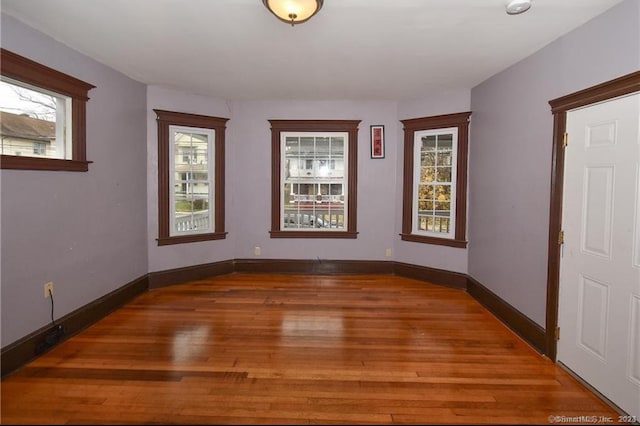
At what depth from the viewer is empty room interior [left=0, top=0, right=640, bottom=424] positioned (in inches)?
85.4

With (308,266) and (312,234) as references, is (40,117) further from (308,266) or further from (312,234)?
(308,266)

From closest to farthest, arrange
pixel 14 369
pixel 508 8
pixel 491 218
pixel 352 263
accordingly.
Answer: pixel 508 8
pixel 14 369
pixel 491 218
pixel 352 263

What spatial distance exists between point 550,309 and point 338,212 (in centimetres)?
301

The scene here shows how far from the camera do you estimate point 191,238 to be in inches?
184

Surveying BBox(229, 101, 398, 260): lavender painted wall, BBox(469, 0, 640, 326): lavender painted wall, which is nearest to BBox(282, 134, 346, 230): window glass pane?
BBox(229, 101, 398, 260): lavender painted wall

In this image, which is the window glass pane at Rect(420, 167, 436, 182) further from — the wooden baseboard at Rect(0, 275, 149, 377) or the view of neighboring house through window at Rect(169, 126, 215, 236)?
the wooden baseboard at Rect(0, 275, 149, 377)

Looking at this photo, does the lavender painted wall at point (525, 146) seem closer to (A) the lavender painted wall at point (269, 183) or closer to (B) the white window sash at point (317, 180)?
(A) the lavender painted wall at point (269, 183)

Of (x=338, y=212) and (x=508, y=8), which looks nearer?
(x=508, y=8)

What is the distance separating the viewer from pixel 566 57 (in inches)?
103

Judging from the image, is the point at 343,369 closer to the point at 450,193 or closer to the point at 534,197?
the point at 534,197

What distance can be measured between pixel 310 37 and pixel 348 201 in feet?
8.79

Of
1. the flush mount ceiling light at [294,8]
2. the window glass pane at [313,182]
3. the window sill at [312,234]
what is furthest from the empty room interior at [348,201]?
the window sill at [312,234]

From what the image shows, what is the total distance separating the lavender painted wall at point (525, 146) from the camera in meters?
2.26

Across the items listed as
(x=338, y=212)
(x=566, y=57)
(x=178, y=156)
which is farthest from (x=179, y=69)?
(x=566, y=57)
